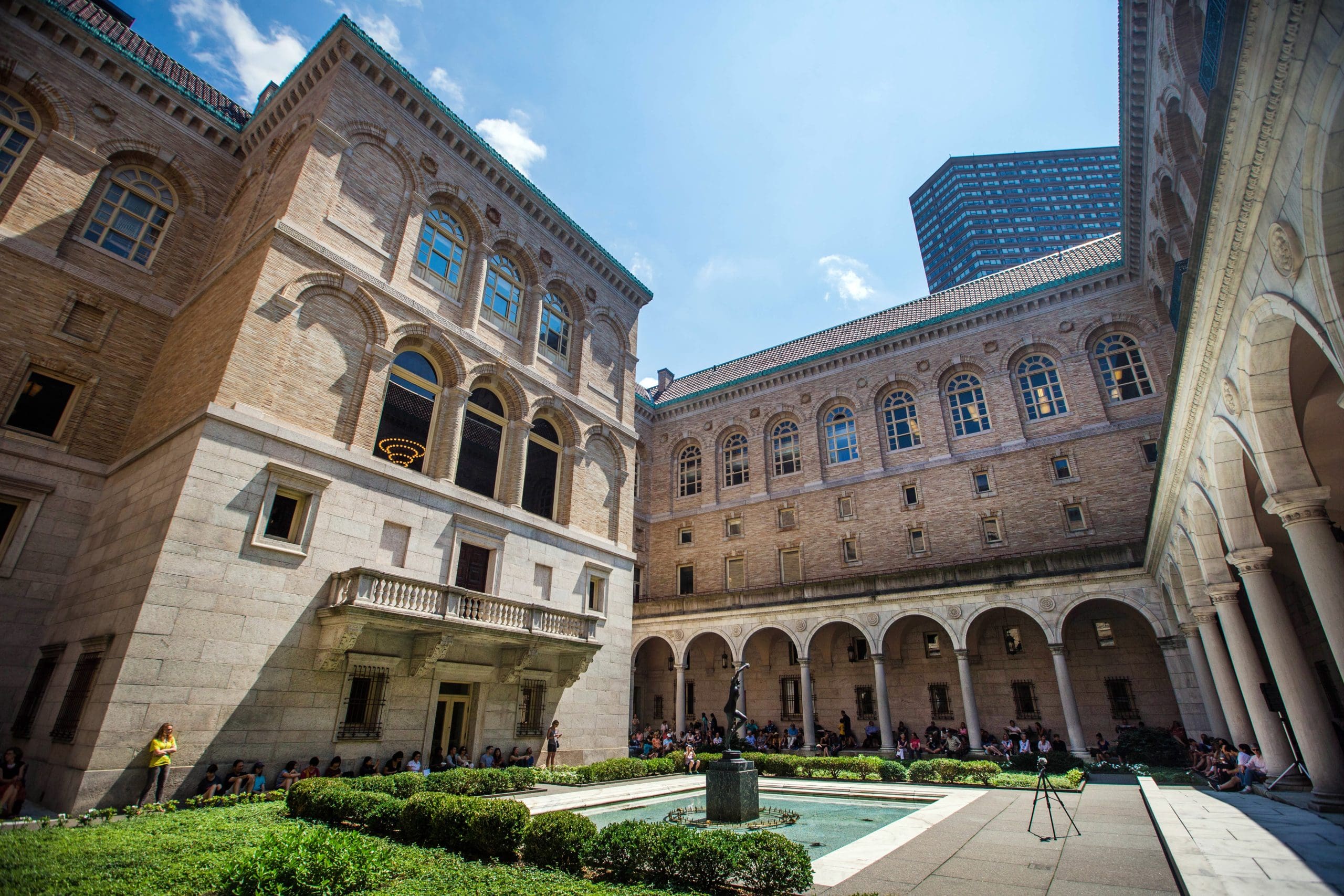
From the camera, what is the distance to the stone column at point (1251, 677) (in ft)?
41.5

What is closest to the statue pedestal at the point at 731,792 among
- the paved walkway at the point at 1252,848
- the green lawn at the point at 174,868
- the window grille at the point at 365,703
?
the green lawn at the point at 174,868

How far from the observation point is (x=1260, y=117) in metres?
6.10

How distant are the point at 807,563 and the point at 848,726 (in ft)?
27.0

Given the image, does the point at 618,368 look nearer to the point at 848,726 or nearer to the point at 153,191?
the point at 153,191

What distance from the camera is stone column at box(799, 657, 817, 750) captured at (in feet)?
90.9

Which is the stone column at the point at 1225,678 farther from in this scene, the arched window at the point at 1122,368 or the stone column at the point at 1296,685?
the arched window at the point at 1122,368

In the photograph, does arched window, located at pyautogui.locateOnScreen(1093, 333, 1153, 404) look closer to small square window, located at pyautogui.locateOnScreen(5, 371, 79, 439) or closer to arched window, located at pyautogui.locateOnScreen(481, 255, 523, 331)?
arched window, located at pyautogui.locateOnScreen(481, 255, 523, 331)

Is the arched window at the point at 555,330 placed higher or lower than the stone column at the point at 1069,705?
higher

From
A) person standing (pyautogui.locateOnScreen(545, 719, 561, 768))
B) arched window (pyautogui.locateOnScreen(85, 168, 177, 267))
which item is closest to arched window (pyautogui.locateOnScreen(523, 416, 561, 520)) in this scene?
person standing (pyautogui.locateOnScreen(545, 719, 561, 768))

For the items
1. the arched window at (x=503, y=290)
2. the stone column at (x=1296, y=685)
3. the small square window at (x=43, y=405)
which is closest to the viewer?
the stone column at (x=1296, y=685)

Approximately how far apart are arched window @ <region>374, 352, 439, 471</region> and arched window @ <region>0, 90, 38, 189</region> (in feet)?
34.9

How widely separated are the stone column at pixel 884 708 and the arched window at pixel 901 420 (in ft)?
38.5

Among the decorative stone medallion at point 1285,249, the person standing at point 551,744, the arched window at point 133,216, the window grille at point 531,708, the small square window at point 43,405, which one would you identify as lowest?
the person standing at point 551,744

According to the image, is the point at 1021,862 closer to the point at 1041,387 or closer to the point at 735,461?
the point at 1041,387
